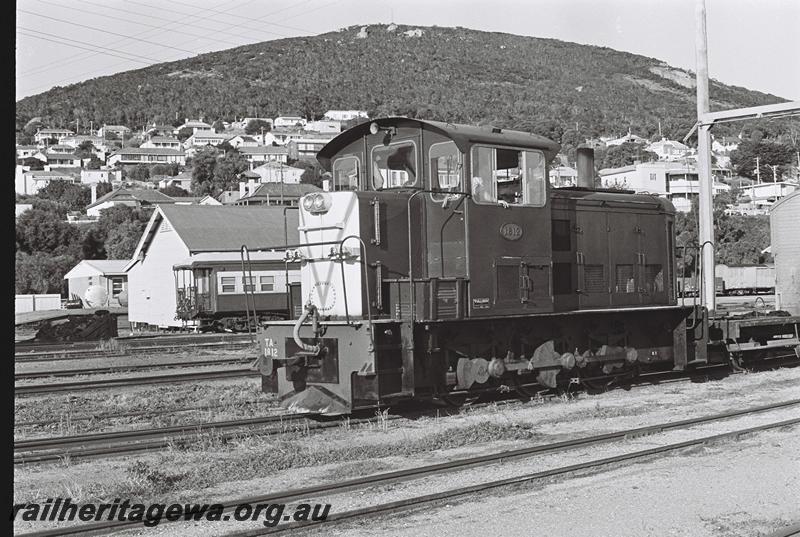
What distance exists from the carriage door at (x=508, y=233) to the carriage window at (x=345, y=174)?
1.76 metres

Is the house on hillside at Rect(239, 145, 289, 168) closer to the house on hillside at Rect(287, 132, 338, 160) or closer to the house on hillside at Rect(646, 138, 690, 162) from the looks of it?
the house on hillside at Rect(287, 132, 338, 160)

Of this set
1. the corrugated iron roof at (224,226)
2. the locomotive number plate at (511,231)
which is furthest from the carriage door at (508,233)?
the corrugated iron roof at (224,226)

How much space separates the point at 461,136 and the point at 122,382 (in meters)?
8.71

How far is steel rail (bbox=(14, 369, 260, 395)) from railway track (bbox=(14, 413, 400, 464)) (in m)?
4.49

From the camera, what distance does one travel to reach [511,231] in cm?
1127

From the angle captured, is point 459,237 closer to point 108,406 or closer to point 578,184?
point 578,184

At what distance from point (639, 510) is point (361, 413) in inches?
223

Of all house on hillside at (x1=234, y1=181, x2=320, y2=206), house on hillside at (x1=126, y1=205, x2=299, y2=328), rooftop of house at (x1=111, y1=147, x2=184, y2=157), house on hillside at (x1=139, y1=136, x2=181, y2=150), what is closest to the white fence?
house on hillside at (x1=126, y1=205, x2=299, y2=328)

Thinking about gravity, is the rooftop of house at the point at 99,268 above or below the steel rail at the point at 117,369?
above

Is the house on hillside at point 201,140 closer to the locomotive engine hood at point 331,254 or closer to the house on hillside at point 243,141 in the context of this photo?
the house on hillside at point 243,141

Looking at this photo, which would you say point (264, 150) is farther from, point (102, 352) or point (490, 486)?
point (490, 486)

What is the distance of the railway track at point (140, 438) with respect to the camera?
8781 millimetres

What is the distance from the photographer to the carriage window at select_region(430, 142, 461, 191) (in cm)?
1076

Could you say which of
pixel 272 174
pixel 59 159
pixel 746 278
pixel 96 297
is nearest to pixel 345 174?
pixel 96 297
